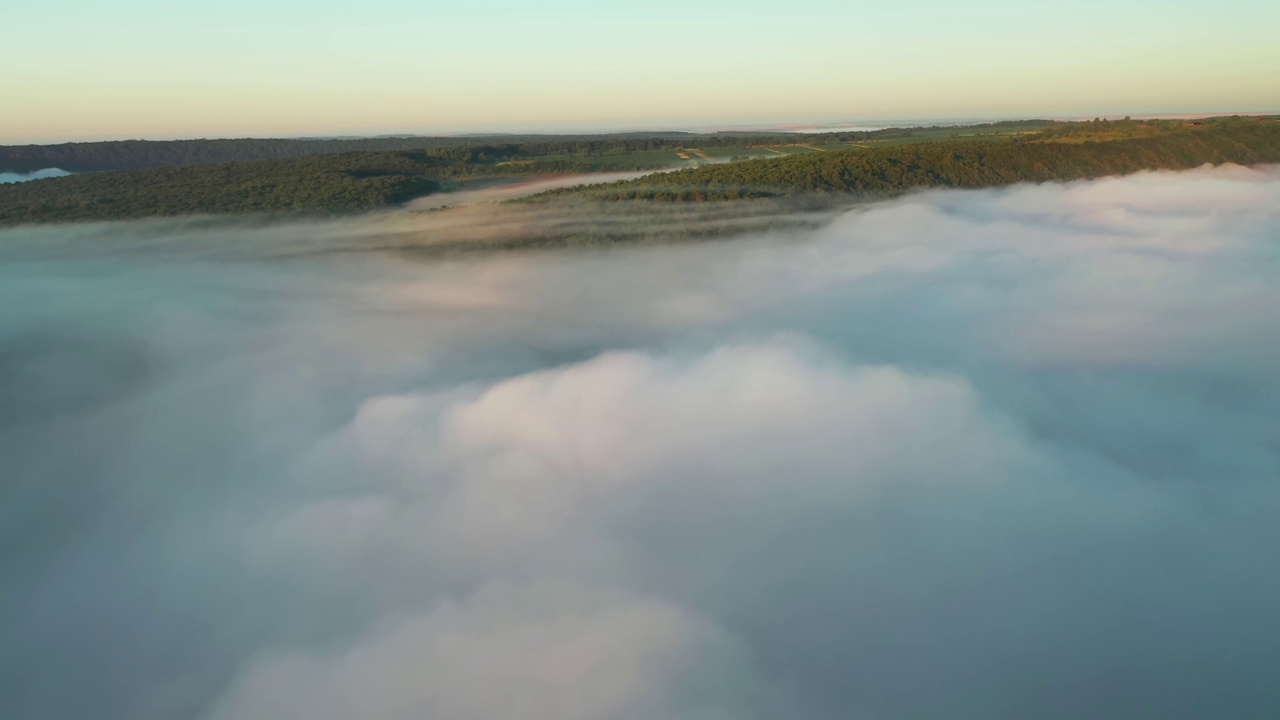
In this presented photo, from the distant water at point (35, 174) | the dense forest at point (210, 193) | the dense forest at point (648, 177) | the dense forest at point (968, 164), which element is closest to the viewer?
the dense forest at point (210, 193)

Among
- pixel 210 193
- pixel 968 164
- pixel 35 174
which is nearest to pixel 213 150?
pixel 35 174

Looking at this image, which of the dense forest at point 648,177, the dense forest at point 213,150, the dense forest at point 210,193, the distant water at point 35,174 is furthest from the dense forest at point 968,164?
the distant water at point 35,174

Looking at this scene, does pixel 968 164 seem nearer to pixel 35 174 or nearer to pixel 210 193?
pixel 210 193

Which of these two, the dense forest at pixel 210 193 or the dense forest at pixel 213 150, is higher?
the dense forest at pixel 213 150

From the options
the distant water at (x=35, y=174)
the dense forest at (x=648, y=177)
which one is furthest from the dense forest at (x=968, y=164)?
the distant water at (x=35, y=174)

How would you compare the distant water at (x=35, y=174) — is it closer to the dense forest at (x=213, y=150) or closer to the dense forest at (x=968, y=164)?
the dense forest at (x=213, y=150)

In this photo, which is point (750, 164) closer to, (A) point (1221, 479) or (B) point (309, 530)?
(A) point (1221, 479)

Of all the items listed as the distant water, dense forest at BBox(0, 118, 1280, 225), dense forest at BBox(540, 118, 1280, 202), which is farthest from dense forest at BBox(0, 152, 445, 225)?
the distant water

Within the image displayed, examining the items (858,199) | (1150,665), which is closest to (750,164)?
(858,199)

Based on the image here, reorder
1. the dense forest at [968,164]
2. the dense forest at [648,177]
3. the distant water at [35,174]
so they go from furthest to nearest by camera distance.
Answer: the distant water at [35,174] < the dense forest at [968,164] < the dense forest at [648,177]

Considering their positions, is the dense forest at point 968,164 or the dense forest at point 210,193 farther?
the dense forest at point 968,164
